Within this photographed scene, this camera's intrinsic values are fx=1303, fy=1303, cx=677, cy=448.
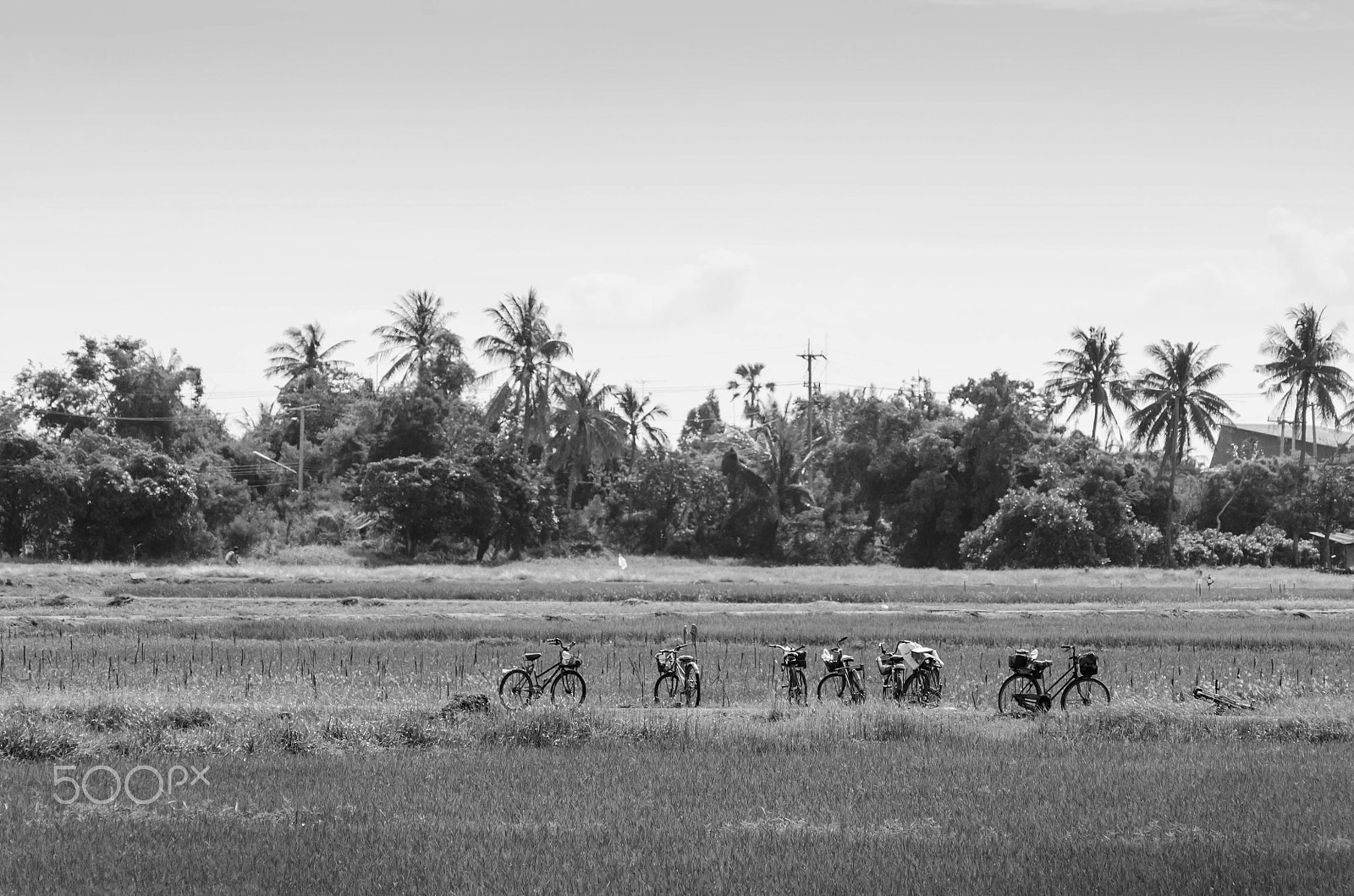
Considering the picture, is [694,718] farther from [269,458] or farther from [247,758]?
[269,458]

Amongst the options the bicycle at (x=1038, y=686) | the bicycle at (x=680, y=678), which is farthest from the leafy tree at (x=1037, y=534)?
the bicycle at (x=680, y=678)

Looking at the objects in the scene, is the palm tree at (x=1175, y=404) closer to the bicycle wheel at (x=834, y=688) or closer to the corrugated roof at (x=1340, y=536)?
the corrugated roof at (x=1340, y=536)

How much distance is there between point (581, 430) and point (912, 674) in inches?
1976

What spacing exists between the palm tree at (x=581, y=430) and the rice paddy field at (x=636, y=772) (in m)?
38.9

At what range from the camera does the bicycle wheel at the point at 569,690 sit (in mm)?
17750

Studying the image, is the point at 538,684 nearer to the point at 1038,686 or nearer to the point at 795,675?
the point at 795,675

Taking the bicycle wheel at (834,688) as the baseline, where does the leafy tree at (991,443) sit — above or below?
above

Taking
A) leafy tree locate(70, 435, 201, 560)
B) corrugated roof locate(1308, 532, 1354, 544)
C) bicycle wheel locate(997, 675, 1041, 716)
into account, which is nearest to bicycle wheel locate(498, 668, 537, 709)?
bicycle wheel locate(997, 675, 1041, 716)

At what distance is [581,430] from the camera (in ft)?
222

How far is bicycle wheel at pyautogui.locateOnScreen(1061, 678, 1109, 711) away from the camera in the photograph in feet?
58.6

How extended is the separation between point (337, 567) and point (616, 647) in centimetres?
2891

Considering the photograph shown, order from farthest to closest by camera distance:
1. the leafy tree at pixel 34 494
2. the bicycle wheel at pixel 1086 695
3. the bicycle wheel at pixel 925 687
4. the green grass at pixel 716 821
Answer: the leafy tree at pixel 34 494
the bicycle wheel at pixel 925 687
the bicycle wheel at pixel 1086 695
the green grass at pixel 716 821

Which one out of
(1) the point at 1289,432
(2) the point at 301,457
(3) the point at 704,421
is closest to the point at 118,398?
(2) the point at 301,457

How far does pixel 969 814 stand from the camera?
11984 mm
